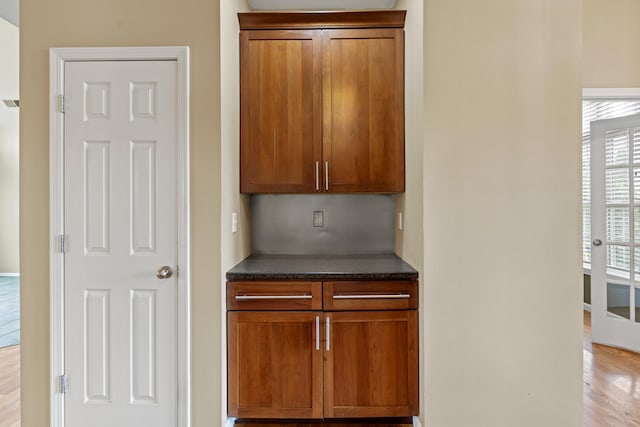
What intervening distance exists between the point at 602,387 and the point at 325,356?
209cm

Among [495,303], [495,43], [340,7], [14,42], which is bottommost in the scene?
[495,303]

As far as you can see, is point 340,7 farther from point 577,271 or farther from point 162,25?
point 577,271

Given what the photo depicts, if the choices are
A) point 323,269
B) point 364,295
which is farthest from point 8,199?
point 364,295

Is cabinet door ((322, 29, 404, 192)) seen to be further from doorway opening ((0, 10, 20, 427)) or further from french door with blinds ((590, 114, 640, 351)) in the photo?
doorway opening ((0, 10, 20, 427))

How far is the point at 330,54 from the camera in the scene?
2.28m

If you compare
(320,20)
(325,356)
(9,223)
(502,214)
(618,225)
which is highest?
(320,20)

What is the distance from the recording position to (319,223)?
2.66 meters

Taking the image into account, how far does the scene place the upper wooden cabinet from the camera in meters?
2.27

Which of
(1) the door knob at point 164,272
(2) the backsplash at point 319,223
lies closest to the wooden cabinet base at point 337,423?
(1) the door knob at point 164,272

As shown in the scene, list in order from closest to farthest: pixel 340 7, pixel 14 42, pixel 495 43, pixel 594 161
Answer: pixel 495 43 < pixel 340 7 < pixel 594 161 < pixel 14 42

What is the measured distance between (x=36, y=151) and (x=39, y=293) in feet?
2.44

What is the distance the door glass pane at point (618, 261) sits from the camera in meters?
3.18

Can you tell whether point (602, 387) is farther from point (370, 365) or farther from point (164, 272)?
point (164, 272)

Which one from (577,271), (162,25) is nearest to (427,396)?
(577,271)
